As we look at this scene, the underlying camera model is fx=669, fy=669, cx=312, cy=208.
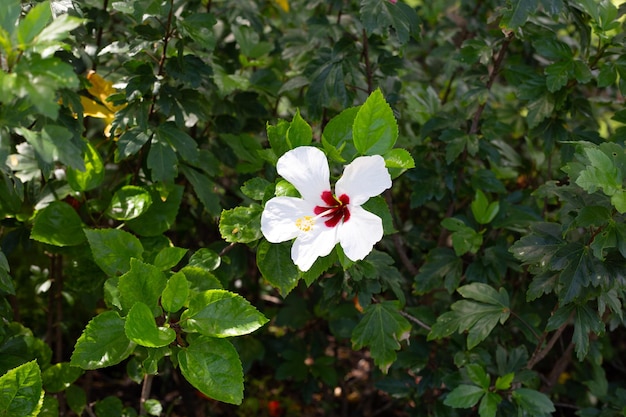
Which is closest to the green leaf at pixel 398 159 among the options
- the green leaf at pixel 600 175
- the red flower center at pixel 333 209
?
the red flower center at pixel 333 209

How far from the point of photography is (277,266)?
151 cm

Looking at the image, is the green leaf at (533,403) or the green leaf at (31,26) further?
the green leaf at (533,403)

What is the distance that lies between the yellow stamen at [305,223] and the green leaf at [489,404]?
2.39 feet

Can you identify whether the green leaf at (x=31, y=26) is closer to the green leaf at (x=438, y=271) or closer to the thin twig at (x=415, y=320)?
the thin twig at (x=415, y=320)

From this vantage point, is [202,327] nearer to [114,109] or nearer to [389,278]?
[389,278]

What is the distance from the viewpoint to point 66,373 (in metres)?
1.74

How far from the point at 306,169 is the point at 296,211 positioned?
3.6 inches

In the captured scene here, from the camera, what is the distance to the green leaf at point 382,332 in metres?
1.81

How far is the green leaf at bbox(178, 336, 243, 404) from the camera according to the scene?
54.4 inches

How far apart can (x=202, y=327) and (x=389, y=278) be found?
2.03ft

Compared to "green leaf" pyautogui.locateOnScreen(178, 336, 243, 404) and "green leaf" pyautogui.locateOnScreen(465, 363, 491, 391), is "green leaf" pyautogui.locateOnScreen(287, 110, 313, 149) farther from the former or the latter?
"green leaf" pyautogui.locateOnScreen(465, 363, 491, 391)

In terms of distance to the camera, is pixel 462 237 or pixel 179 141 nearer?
pixel 179 141

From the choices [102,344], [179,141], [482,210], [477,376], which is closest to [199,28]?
[179,141]

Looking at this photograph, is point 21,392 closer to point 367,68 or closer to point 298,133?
point 298,133
